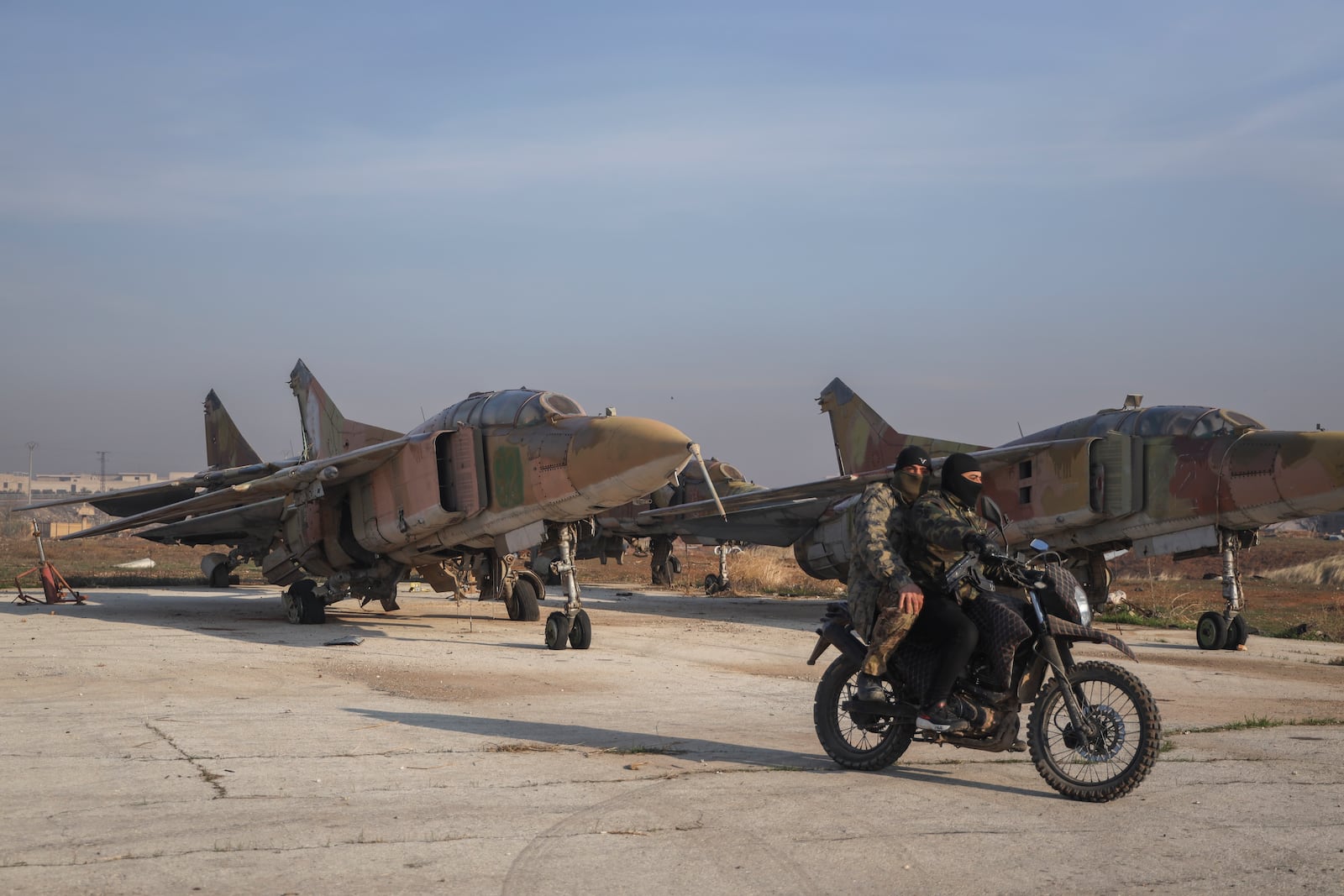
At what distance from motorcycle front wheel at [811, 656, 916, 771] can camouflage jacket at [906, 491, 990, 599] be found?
2.38 ft

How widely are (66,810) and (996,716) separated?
4622 mm

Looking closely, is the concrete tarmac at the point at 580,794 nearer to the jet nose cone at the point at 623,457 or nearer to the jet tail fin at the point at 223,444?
the jet nose cone at the point at 623,457

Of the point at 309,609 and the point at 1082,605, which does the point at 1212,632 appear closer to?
the point at 1082,605

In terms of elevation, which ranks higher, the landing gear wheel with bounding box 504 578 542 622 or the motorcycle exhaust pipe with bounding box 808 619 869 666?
the motorcycle exhaust pipe with bounding box 808 619 869 666

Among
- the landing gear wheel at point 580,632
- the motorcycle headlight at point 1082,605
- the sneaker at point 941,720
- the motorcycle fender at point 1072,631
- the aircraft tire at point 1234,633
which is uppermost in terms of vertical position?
the motorcycle headlight at point 1082,605

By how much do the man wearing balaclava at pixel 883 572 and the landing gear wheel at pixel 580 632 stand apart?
25.0 feet

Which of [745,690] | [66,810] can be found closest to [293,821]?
[66,810]

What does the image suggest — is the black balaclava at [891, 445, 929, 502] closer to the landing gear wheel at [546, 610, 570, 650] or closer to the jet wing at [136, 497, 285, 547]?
the landing gear wheel at [546, 610, 570, 650]

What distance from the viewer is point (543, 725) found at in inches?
329

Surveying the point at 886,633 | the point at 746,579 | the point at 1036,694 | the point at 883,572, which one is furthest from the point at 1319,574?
the point at 883,572

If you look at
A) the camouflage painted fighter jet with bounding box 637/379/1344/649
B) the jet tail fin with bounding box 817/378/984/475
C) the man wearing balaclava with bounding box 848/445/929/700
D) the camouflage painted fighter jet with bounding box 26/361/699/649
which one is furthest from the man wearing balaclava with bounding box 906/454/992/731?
the jet tail fin with bounding box 817/378/984/475

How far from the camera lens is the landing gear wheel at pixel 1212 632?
51.4ft

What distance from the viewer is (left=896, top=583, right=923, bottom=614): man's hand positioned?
6.29 metres

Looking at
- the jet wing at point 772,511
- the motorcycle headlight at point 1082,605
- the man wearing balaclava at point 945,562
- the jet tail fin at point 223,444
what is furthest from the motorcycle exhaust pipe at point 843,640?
the jet tail fin at point 223,444
